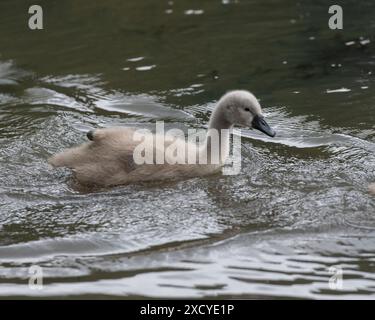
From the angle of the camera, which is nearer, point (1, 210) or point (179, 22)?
point (1, 210)

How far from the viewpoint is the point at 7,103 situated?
8.94 meters

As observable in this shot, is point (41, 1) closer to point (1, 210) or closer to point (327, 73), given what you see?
point (327, 73)

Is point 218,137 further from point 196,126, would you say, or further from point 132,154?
point 196,126

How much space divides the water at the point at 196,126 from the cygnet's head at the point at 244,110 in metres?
0.34

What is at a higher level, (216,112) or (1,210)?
(216,112)

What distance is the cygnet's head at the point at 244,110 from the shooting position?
7.08 meters

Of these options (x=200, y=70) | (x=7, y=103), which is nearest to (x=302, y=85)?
(x=200, y=70)

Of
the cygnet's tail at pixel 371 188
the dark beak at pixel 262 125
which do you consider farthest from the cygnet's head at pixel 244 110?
the cygnet's tail at pixel 371 188

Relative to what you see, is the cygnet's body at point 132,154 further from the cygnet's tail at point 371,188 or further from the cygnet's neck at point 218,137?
the cygnet's tail at point 371,188

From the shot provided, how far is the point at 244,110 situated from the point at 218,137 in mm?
307

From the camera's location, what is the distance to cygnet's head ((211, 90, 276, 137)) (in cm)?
708

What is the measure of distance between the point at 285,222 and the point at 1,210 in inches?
81.7

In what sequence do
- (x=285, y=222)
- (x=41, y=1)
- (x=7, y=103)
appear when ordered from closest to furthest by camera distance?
1. (x=285, y=222)
2. (x=7, y=103)
3. (x=41, y=1)
